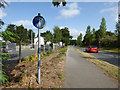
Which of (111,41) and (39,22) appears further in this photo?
(111,41)

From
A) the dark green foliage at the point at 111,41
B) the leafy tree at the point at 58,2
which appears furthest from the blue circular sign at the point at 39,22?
the dark green foliage at the point at 111,41

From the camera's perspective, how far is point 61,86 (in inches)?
124

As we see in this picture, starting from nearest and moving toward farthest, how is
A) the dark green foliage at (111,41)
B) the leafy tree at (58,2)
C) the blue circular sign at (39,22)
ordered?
1. the blue circular sign at (39,22)
2. the leafy tree at (58,2)
3. the dark green foliage at (111,41)

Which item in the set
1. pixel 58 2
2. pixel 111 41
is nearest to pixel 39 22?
pixel 58 2

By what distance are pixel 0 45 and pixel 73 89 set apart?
8.68 ft

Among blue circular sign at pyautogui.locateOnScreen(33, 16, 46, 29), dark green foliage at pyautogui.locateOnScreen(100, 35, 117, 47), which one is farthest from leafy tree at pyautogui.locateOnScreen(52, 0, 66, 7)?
dark green foliage at pyautogui.locateOnScreen(100, 35, 117, 47)

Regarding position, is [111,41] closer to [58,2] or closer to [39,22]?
[58,2]

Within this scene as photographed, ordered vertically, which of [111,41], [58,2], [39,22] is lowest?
[39,22]

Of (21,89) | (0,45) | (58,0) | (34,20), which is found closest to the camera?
A: (0,45)

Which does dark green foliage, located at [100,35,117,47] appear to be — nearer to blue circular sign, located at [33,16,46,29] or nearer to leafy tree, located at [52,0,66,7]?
leafy tree, located at [52,0,66,7]

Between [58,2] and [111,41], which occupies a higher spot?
[58,2]

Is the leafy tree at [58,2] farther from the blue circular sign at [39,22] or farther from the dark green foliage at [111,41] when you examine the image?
the dark green foliage at [111,41]

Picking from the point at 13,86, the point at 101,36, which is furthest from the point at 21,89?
the point at 101,36

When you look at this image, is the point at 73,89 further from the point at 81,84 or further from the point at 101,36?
the point at 101,36
